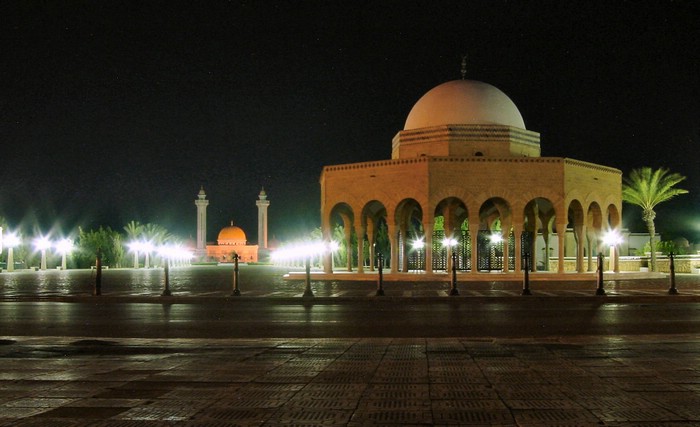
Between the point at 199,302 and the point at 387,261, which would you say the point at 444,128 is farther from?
the point at 387,261

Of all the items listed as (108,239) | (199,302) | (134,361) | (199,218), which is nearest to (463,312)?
(199,302)

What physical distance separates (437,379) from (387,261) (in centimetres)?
5519

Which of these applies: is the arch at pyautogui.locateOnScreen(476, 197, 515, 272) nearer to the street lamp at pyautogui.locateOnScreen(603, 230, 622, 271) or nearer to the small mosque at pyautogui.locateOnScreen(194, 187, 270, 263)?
the street lamp at pyautogui.locateOnScreen(603, 230, 622, 271)

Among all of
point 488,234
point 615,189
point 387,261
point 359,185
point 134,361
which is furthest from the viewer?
point 387,261

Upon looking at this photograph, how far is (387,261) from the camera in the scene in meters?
62.0

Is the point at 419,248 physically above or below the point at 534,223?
below

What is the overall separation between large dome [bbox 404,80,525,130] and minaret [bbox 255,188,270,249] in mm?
71332

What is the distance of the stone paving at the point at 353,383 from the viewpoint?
530 cm

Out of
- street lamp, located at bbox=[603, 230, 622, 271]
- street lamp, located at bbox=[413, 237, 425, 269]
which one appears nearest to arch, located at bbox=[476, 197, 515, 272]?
street lamp, located at bbox=[413, 237, 425, 269]

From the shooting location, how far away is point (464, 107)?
3709cm

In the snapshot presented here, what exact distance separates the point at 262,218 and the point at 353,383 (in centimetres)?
10461

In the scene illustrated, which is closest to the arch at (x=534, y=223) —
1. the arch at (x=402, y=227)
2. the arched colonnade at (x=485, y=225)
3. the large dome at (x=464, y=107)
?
the arched colonnade at (x=485, y=225)

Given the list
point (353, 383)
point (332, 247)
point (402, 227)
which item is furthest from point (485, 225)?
point (353, 383)

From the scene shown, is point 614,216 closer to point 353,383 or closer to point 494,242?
point 494,242
